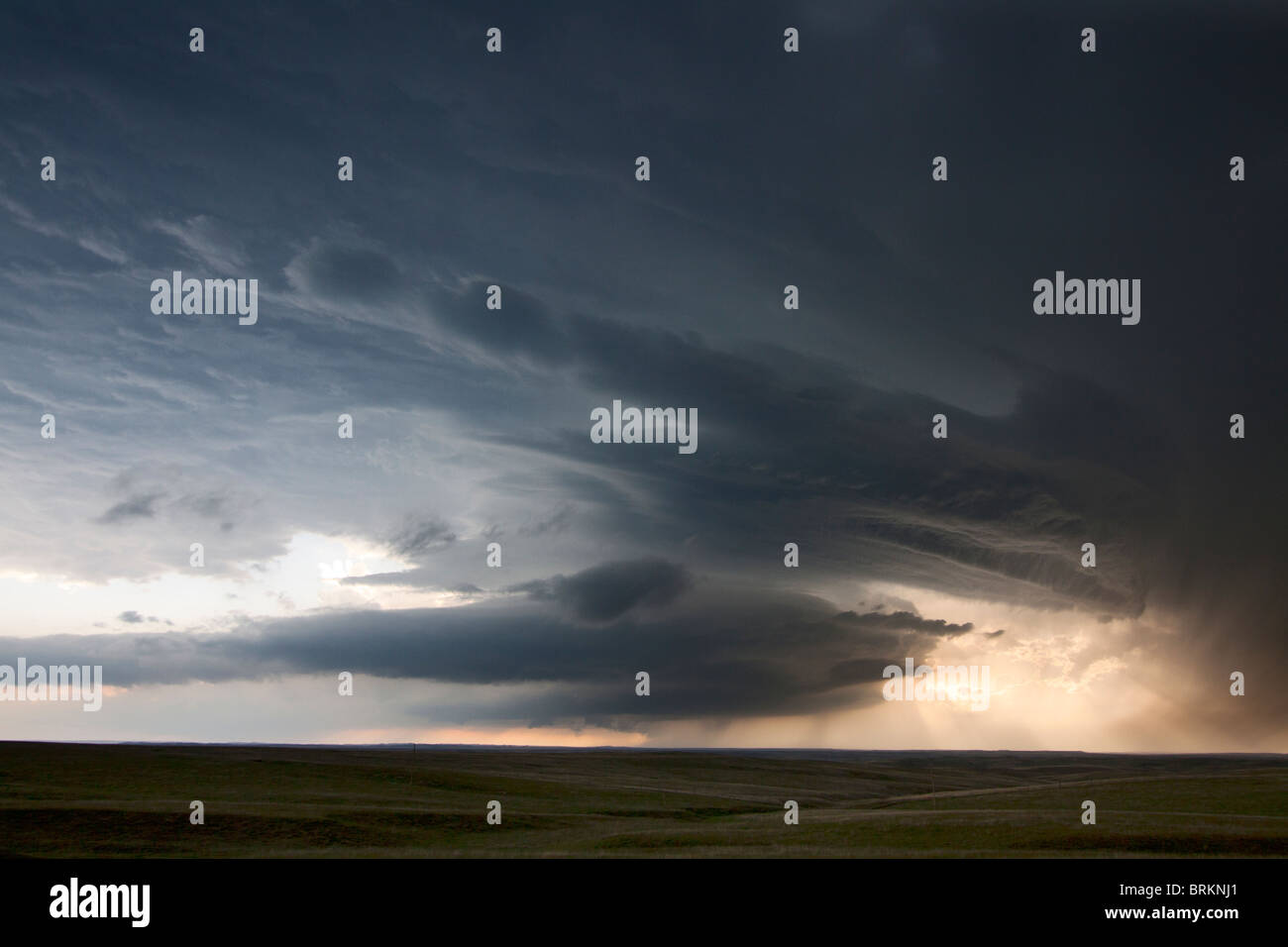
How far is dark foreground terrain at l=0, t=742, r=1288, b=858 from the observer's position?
48344mm

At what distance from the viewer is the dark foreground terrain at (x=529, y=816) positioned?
48344mm

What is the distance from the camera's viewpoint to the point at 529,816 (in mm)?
67625
